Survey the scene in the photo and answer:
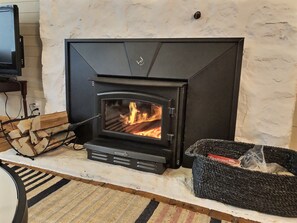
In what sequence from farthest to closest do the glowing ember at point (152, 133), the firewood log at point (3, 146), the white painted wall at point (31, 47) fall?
the white painted wall at point (31, 47) → the firewood log at point (3, 146) → the glowing ember at point (152, 133)

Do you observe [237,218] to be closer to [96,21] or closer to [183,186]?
[183,186]

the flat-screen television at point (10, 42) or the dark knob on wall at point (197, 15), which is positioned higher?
the dark knob on wall at point (197, 15)

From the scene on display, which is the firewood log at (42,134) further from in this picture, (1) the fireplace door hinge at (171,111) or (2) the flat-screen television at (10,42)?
(1) the fireplace door hinge at (171,111)

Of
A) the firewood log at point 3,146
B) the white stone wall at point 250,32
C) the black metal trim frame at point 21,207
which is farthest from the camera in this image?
the firewood log at point 3,146

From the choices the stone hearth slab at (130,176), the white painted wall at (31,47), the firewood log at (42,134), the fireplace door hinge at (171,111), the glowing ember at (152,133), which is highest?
the white painted wall at (31,47)

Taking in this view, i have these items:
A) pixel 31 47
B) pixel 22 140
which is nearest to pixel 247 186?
pixel 22 140

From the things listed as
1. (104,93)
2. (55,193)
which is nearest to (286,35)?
(104,93)

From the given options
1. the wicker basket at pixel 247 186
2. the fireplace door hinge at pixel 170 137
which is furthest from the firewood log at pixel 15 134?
the wicker basket at pixel 247 186

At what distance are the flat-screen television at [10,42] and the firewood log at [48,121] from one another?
602 mm

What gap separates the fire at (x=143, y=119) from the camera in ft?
6.28

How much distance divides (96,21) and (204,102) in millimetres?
1067

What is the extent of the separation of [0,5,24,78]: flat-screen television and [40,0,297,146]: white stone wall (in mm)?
710

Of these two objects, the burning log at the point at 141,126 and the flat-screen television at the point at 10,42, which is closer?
the burning log at the point at 141,126

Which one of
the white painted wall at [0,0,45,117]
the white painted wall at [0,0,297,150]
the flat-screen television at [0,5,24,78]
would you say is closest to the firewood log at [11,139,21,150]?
the flat-screen television at [0,5,24,78]
